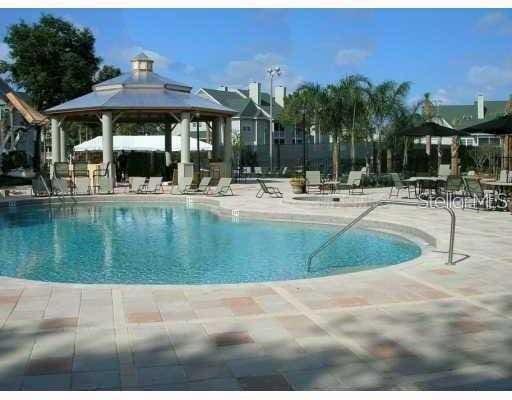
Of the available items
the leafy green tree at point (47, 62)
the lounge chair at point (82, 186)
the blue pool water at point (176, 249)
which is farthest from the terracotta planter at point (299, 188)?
the leafy green tree at point (47, 62)

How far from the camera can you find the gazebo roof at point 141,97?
78.4 ft

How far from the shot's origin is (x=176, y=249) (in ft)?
35.6

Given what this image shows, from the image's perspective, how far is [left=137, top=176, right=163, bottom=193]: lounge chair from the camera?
71.3 feet

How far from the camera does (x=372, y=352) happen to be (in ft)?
14.0

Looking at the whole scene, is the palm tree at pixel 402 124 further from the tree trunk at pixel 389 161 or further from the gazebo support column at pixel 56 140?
the gazebo support column at pixel 56 140

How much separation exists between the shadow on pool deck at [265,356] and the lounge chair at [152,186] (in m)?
16.9

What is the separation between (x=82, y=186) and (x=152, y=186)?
8.39 feet

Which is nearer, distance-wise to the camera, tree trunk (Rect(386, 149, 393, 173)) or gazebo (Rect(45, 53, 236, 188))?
gazebo (Rect(45, 53, 236, 188))

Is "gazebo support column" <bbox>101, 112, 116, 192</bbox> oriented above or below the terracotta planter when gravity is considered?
above

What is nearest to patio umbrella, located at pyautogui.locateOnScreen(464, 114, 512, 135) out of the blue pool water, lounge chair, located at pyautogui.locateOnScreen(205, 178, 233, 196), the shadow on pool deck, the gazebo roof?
the blue pool water

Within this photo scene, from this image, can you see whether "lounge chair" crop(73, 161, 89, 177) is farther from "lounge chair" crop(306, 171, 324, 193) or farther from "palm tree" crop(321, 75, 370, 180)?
"palm tree" crop(321, 75, 370, 180)

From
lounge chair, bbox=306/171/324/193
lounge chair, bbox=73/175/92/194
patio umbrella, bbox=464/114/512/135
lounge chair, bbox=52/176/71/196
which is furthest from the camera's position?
lounge chair, bbox=73/175/92/194

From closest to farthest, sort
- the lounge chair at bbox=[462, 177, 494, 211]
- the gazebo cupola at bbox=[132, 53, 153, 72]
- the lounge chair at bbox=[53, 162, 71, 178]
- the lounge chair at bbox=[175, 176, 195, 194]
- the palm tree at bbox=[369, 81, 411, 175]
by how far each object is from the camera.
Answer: the lounge chair at bbox=[462, 177, 494, 211] < the lounge chair at bbox=[175, 176, 195, 194] < the lounge chair at bbox=[53, 162, 71, 178] < the gazebo cupola at bbox=[132, 53, 153, 72] < the palm tree at bbox=[369, 81, 411, 175]

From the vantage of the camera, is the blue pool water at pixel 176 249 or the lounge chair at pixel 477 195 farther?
the lounge chair at pixel 477 195
